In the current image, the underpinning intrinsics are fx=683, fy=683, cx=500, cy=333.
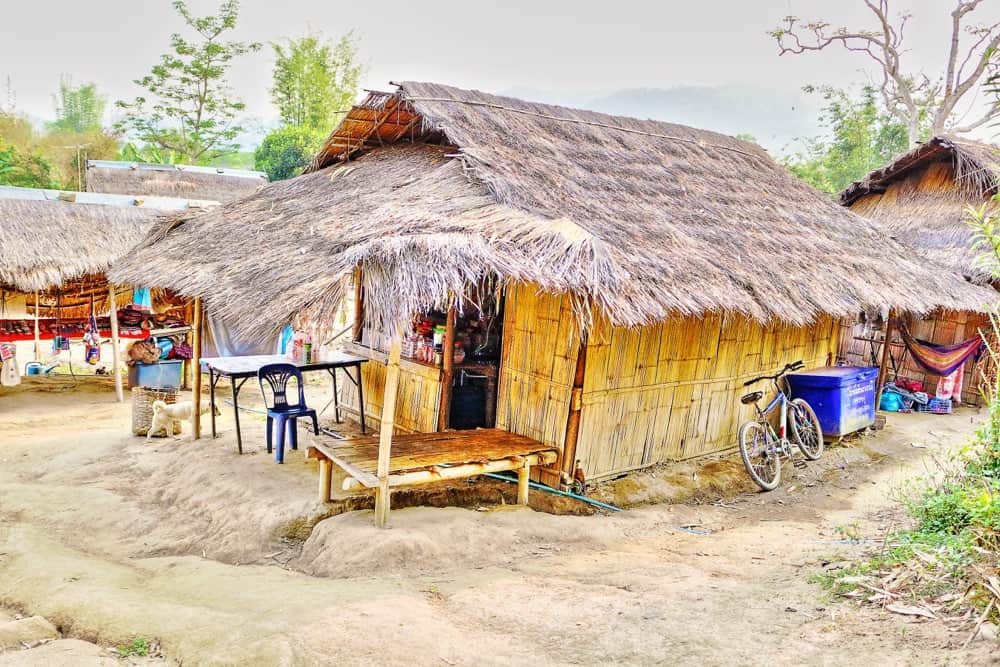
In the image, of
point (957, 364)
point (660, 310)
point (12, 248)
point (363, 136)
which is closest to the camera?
point (660, 310)

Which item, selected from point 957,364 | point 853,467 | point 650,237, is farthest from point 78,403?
point 957,364

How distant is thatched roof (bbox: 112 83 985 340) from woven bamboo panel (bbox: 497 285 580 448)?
2.10 ft

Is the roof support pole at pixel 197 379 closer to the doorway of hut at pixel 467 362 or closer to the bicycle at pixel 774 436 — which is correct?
the doorway of hut at pixel 467 362

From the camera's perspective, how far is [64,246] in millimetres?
11391

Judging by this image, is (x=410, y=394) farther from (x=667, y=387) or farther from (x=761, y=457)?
(x=761, y=457)

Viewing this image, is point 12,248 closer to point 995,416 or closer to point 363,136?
point 363,136

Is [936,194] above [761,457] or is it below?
above

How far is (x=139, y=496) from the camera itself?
7.05 m

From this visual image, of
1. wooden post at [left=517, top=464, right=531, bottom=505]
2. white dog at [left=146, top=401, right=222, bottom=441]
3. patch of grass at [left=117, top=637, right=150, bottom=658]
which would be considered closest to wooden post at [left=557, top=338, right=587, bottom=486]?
wooden post at [left=517, top=464, right=531, bottom=505]

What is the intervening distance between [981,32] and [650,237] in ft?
61.3

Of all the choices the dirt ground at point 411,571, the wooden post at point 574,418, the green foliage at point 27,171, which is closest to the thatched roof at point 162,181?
the green foliage at point 27,171

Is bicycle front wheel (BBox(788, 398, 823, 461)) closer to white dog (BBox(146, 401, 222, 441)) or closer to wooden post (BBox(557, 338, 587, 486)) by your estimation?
wooden post (BBox(557, 338, 587, 486))

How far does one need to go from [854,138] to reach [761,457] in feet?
78.1

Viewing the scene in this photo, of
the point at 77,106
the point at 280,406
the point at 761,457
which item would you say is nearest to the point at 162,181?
the point at 280,406
